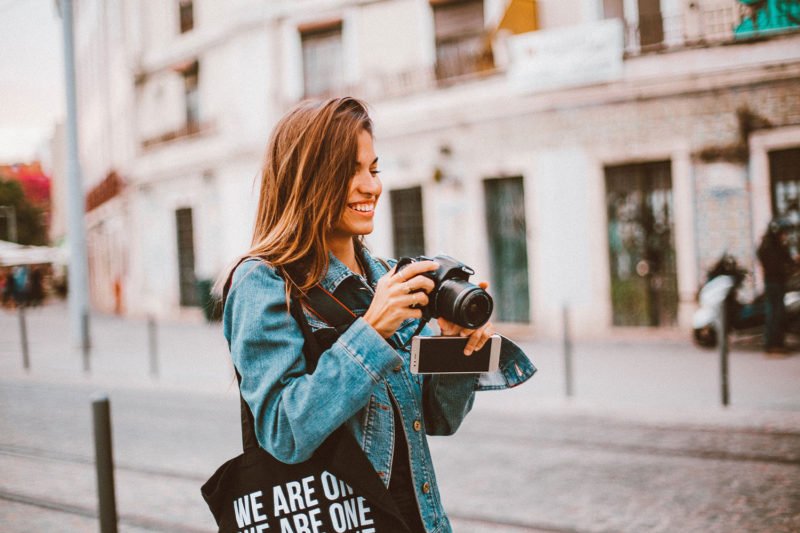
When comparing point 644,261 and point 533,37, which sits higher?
point 533,37

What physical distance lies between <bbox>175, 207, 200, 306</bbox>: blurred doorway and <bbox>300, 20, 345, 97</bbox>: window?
6187 millimetres

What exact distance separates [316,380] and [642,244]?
42.1 feet

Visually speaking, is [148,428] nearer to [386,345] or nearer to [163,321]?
[386,345]

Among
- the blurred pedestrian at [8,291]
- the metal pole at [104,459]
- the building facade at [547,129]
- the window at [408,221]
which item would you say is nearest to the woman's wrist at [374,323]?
the metal pole at [104,459]

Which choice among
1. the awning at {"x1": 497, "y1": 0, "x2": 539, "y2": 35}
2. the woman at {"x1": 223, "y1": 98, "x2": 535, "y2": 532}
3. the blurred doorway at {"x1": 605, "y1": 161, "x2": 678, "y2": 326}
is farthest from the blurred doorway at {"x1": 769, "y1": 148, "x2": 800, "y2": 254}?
the woman at {"x1": 223, "y1": 98, "x2": 535, "y2": 532}

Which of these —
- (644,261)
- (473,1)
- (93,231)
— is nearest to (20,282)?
(93,231)

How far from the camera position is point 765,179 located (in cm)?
1241

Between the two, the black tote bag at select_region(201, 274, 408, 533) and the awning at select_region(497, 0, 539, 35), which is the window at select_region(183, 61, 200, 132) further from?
the black tote bag at select_region(201, 274, 408, 533)

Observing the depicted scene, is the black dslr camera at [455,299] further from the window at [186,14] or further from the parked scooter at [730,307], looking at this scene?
the window at [186,14]

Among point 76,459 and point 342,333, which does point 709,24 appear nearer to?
point 76,459

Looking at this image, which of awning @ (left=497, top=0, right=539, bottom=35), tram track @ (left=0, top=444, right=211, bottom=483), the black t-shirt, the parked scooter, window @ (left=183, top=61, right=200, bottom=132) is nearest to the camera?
the black t-shirt

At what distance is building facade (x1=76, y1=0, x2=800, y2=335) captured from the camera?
12.6 m

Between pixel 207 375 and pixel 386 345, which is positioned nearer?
pixel 386 345

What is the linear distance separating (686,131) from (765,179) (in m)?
1.52
